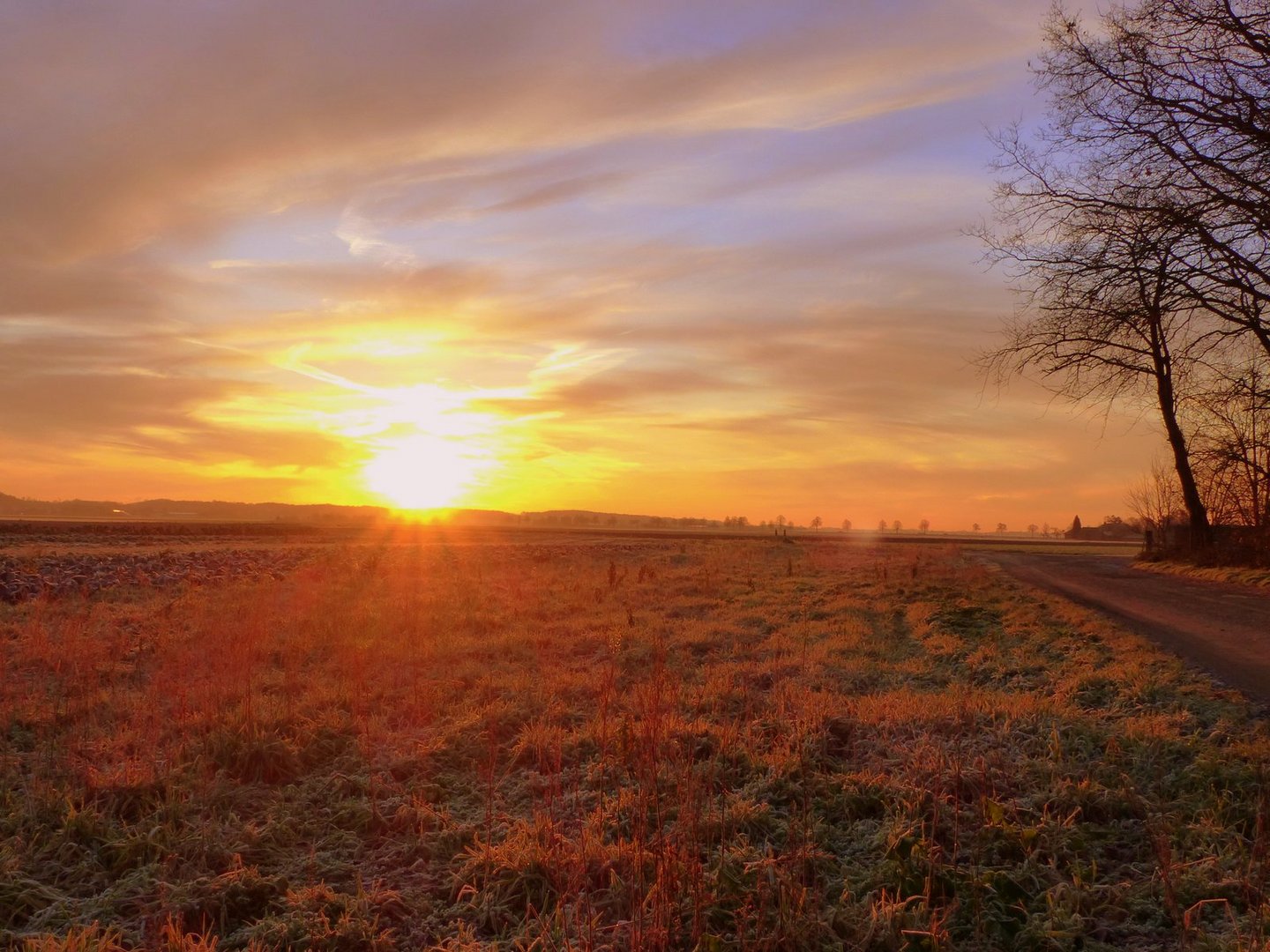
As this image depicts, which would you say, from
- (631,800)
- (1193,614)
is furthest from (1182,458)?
Answer: (631,800)

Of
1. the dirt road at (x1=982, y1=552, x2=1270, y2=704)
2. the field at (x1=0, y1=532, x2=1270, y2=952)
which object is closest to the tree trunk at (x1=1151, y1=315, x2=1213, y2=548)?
the dirt road at (x1=982, y1=552, x2=1270, y2=704)

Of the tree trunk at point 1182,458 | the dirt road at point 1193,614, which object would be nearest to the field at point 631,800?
the dirt road at point 1193,614

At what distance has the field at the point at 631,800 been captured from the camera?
4.30 meters

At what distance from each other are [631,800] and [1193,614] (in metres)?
12.5

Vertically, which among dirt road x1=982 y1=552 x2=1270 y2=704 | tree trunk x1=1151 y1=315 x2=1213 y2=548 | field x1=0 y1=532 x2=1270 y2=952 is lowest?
field x1=0 y1=532 x2=1270 y2=952

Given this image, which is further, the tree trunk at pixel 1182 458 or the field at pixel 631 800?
the tree trunk at pixel 1182 458

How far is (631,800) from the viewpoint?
566 cm

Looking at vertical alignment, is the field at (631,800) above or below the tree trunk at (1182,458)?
below

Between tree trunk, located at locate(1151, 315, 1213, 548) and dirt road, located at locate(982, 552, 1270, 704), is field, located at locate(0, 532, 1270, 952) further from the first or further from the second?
tree trunk, located at locate(1151, 315, 1213, 548)

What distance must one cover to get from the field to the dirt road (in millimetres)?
790

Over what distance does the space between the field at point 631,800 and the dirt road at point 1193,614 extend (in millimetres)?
790

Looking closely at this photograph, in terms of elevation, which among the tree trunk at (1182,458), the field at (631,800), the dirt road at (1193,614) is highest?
the tree trunk at (1182,458)

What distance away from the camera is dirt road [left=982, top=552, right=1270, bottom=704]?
8953mm

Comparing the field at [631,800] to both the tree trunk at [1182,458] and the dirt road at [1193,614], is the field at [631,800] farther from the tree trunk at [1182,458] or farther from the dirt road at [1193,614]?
the tree trunk at [1182,458]
